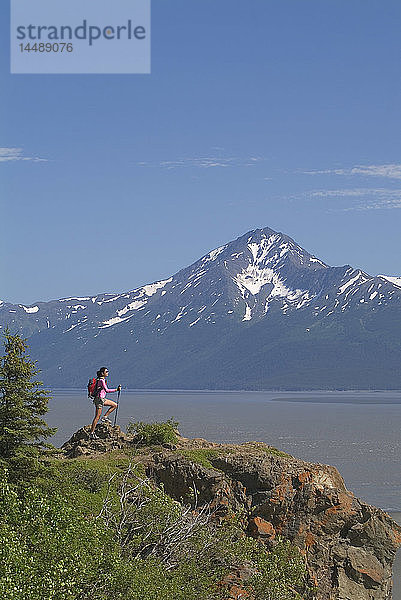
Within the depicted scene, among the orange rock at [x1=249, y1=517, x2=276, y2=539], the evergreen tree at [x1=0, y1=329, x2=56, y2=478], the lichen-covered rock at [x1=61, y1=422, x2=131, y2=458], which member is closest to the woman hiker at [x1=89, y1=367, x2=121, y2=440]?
the lichen-covered rock at [x1=61, y1=422, x2=131, y2=458]

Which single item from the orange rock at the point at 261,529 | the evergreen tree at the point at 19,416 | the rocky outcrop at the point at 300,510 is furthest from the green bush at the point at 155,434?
the evergreen tree at the point at 19,416

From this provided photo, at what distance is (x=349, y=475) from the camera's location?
78.7m

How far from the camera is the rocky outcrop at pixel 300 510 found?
27391 millimetres

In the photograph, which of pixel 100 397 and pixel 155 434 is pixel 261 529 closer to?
pixel 155 434

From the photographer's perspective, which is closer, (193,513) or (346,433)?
(193,513)

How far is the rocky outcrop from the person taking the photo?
27391 mm

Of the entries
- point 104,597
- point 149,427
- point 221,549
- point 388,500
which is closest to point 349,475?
point 388,500

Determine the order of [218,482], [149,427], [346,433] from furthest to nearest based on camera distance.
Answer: [346,433], [149,427], [218,482]

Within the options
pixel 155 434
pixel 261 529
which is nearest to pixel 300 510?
pixel 261 529

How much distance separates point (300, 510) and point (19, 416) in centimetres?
970

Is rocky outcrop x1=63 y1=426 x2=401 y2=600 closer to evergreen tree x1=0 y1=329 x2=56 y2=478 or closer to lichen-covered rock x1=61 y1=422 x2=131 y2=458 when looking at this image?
lichen-covered rock x1=61 y1=422 x2=131 y2=458

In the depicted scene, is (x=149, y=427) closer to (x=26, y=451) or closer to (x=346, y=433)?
(x=26, y=451)

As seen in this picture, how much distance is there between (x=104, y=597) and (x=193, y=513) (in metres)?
7.61

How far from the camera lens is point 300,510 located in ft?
91.6
